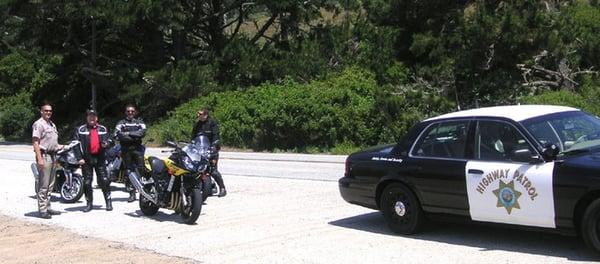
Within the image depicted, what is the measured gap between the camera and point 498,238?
8.30 metres

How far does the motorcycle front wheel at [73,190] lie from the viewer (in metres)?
13.1

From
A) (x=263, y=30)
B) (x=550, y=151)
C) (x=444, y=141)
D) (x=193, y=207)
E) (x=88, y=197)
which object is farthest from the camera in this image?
(x=263, y=30)

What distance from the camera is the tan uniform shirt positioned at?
439 inches

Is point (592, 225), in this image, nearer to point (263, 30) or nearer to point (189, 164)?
point (189, 164)

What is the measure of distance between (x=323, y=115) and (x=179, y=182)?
17.8 meters

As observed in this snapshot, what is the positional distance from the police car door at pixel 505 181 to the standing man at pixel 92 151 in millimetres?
6487

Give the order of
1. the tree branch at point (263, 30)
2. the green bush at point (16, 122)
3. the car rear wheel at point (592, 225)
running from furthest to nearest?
1. the green bush at point (16, 122)
2. the tree branch at point (263, 30)
3. the car rear wheel at point (592, 225)

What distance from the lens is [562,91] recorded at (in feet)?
87.1

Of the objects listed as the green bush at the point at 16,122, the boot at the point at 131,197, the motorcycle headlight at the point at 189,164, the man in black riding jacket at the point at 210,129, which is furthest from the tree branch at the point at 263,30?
the motorcycle headlight at the point at 189,164

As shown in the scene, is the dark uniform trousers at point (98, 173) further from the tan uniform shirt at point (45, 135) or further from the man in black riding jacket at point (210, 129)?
the man in black riding jacket at point (210, 129)

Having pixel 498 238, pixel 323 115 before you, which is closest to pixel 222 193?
pixel 498 238

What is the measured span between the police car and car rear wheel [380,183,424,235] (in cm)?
1

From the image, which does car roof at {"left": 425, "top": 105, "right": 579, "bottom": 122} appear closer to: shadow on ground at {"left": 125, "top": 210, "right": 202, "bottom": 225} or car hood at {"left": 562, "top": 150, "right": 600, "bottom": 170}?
car hood at {"left": 562, "top": 150, "right": 600, "bottom": 170}

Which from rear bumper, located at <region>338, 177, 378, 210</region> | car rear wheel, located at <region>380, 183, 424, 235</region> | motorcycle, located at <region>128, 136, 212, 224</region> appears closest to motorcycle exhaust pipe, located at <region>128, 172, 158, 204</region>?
motorcycle, located at <region>128, 136, 212, 224</region>
